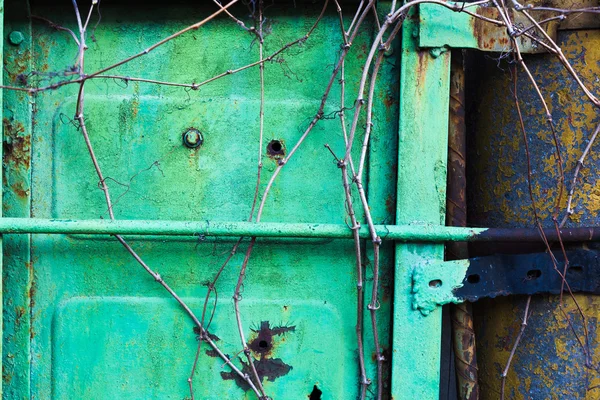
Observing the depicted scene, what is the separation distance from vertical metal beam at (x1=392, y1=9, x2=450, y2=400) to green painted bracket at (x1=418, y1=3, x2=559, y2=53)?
0.10 feet

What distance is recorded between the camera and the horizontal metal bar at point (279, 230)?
5.70ft

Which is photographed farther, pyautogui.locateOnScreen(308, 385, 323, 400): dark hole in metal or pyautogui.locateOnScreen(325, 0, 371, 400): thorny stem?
pyautogui.locateOnScreen(308, 385, 323, 400): dark hole in metal

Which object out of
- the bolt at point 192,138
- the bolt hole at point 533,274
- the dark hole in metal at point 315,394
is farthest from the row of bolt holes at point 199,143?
the bolt hole at point 533,274

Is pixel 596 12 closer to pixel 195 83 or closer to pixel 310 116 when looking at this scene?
pixel 310 116

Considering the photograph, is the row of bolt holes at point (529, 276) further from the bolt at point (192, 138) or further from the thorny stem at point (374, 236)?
the bolt at point (192, 138)

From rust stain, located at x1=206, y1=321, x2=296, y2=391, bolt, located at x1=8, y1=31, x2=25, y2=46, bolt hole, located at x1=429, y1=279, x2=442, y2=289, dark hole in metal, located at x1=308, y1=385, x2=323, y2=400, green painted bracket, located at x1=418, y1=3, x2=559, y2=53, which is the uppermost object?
green painted bracket, located at x1=418, y1=3, x2=559, y2=53

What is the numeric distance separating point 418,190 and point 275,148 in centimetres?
45

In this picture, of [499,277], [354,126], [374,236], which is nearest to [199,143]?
[354,126]

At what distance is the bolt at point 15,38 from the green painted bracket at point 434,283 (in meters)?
1.35

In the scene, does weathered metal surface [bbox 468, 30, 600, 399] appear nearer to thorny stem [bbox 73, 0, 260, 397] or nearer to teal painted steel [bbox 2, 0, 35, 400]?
thorny stem [bbox 73, 0, 260, 397]

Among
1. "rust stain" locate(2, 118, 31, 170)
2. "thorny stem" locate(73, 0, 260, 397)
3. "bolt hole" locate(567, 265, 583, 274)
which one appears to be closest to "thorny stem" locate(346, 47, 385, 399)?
"thorny stem" locate(73, 0, 260, 397)

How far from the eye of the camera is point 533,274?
186cm

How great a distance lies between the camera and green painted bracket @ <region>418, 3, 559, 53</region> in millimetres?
1827

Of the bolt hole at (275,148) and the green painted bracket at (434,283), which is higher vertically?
the bolt hole at (275,148)
